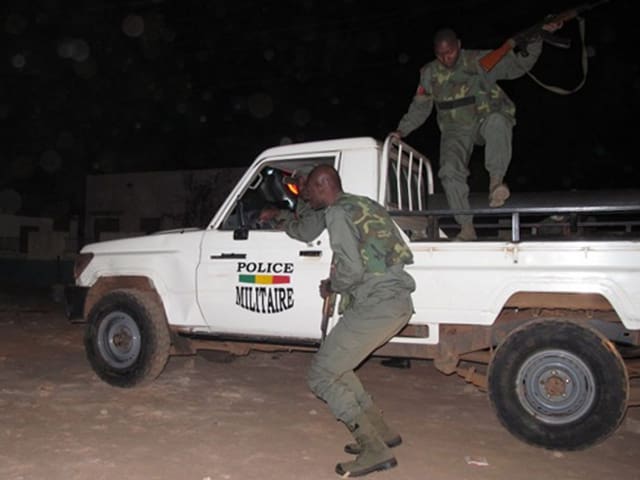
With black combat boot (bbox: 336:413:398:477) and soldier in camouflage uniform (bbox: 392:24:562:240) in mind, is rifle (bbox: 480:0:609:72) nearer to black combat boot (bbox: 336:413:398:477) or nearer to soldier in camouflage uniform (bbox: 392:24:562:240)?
soldier in camouflage uniform (bbox: 392:24:562:240)

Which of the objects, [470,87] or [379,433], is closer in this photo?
[379,433]

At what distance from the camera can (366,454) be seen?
3936mm

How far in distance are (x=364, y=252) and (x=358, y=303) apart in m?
0.33

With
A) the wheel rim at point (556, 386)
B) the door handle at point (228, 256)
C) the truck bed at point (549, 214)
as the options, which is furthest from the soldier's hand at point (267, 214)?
the wheel rim at point (556, 386)

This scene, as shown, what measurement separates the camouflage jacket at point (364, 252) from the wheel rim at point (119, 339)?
2.68m

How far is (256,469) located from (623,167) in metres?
26.6

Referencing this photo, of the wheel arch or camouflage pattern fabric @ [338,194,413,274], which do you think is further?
the wheel arch

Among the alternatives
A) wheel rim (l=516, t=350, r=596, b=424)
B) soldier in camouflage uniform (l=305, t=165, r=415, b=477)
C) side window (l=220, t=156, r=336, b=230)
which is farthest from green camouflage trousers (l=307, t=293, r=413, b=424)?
side window (l=220, t=156, r=336, b=230)

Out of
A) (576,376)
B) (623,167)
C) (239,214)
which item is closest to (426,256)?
(576,376)

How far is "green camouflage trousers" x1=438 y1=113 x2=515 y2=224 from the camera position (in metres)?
5.56

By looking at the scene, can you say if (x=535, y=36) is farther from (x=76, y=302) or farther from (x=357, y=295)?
(x=76, y=302)

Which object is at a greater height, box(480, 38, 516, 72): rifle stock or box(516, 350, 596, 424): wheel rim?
box(480, 38, 516, 72): rifle stock

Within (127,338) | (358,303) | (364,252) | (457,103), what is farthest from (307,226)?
(127,338)

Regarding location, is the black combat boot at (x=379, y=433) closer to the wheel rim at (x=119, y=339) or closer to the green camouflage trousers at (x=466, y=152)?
the green camouflage trousers at (x=466, y=152)
